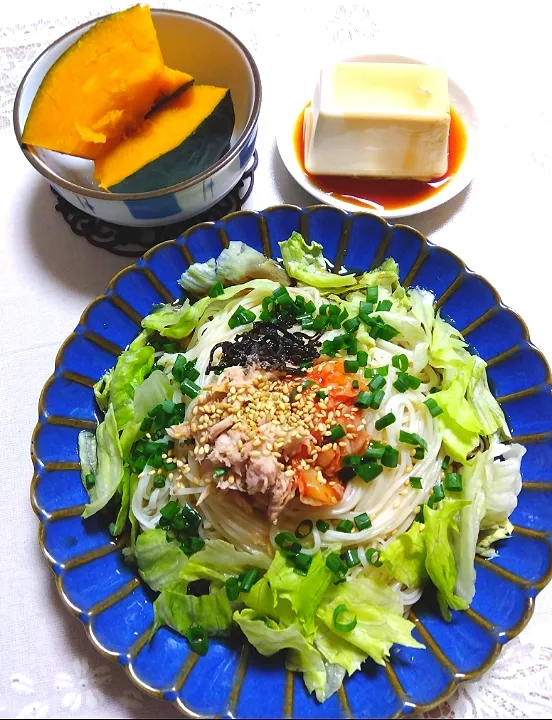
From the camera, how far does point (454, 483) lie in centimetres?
186

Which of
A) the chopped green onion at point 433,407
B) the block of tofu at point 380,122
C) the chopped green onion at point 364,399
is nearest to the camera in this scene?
the chopped green onion at point 364,399

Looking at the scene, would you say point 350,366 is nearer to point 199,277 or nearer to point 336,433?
point 336,433

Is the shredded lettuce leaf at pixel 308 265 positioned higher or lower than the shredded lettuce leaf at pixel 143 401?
higher

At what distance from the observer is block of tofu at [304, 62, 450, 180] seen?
8.16 feet

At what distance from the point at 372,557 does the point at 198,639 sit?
550 millimetres

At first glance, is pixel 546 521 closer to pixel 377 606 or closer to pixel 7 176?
pixel 377 606

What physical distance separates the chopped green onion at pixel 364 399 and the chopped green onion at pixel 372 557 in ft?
1.41

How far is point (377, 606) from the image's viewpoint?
1728 millimetres

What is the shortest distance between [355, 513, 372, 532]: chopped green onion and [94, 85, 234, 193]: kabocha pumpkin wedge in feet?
4.56

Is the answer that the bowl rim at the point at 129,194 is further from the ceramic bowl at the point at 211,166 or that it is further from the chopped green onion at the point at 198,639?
the chopped green onion at the point at 198,639

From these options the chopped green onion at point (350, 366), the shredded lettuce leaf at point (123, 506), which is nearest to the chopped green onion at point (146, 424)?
the shredded lettuce leaf at point (123, 506)

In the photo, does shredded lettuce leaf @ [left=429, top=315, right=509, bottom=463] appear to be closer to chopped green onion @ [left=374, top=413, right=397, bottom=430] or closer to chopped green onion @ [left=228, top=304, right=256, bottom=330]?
chopped green onion @ [left=374, top=413, right=397, bottom=430]

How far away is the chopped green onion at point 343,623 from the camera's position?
165cm

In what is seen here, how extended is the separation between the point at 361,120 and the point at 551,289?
105 cm
